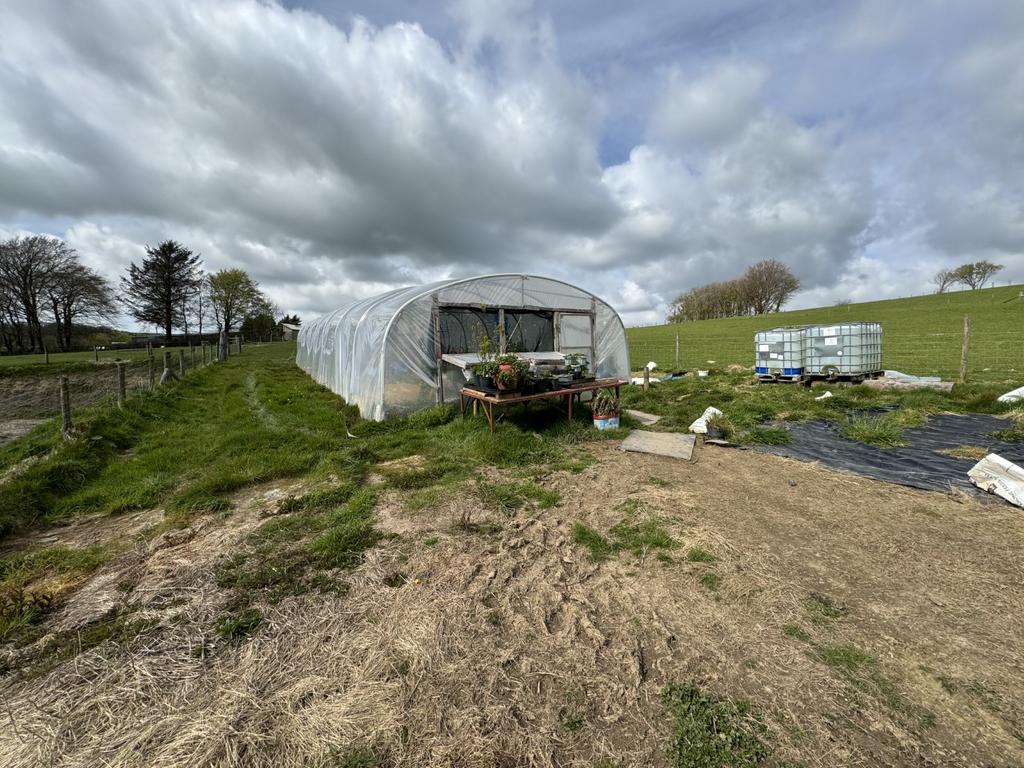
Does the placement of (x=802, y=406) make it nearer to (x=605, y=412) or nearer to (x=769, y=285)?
(x=605, y=412)

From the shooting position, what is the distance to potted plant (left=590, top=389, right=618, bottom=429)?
6746 millimetres

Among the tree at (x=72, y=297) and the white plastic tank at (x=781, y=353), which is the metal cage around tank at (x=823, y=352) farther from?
the tree at (x=72, y=297)

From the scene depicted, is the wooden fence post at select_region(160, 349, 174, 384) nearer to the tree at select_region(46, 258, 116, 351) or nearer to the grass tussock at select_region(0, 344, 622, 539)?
the grass tussock at select_region(0, 344, 622, 539)

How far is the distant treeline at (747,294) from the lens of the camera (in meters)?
50.9

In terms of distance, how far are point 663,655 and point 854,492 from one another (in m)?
3.70

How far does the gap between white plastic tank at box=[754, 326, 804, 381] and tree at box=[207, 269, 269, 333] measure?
54201 mm

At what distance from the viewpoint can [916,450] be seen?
214 inches

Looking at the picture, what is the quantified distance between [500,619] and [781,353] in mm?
12566

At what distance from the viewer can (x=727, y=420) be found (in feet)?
23.7

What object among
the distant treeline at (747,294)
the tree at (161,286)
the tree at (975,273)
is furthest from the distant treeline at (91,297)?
the tree at (975,273)

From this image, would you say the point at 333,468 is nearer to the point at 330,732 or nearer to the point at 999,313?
the point at 330,732

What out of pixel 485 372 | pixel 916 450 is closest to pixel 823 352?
pixel 916 450

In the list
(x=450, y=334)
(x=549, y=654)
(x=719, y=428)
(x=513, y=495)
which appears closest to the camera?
(x=549, y=654)

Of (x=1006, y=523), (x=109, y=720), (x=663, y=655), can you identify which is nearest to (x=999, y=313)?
(x=1006, y=523)
